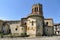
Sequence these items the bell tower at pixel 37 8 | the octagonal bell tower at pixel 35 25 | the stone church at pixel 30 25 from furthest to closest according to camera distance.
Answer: the bell tower at pixel 37 8 < the stone church at pixel 30 25 < the octagonal bell tower at pixel 35 25

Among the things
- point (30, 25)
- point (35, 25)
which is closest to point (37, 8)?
point (30, 25)

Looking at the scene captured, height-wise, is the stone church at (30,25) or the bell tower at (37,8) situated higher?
the bell tower at (37,8)

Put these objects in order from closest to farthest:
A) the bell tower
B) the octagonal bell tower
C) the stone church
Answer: the octagonal bell tower
the stone church
the bell tower

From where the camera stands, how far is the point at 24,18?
56.8 m

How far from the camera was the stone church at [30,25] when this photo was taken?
46.0m

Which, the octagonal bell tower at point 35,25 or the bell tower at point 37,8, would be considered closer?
the octagonal bell tower at point 35,25

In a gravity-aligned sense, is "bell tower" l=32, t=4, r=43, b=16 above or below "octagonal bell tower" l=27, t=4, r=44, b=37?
above

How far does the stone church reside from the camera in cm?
4597

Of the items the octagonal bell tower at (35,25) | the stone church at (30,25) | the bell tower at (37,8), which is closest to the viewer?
the octagonal bell tower at (35,25)

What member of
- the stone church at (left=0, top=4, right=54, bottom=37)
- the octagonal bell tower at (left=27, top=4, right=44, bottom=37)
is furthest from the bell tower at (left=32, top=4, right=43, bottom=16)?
the octagonal bell tower at (left=27, top=4, right=44, bottom=37)

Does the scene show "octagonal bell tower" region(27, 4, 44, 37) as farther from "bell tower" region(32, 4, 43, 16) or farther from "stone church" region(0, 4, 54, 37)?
"bell tower" region(32, 4, 43, 16)

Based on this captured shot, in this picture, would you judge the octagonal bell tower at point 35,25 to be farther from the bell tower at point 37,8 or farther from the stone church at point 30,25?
the bell tower at point 37,8

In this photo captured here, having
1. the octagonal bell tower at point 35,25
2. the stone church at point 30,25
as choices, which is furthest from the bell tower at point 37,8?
the octagonal bell tower at point 35,25

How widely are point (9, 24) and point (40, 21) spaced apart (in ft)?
51.5
